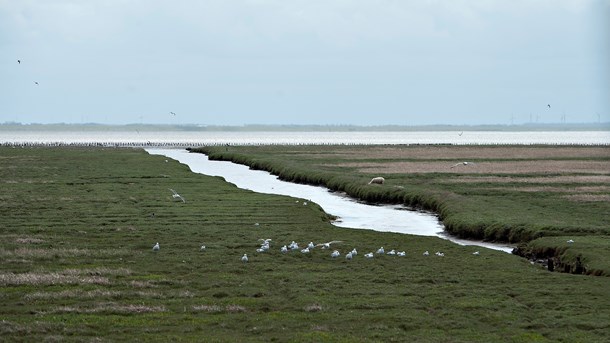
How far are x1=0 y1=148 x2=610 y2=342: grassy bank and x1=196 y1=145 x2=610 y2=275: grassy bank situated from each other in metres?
4.40

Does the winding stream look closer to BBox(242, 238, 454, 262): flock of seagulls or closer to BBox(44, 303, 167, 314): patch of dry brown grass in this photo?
BBox(242, 238, 454, 262): flock of seagulls

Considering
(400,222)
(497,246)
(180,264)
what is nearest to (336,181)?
(400,222)

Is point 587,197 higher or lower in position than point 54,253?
higher

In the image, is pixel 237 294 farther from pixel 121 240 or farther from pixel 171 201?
pixel 171 201

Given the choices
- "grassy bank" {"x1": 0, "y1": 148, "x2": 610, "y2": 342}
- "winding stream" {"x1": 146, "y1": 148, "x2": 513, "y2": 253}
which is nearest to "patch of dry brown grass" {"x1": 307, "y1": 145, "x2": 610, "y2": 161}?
"winding stream" {"x1": 146, "y1": 148, "x2": 513, "y2": 253}

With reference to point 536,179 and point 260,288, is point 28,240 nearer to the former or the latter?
point 260,288

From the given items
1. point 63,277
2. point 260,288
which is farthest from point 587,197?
point 63,277

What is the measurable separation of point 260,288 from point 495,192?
31.4m

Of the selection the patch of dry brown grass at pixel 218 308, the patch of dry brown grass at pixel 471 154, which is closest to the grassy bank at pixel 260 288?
the patch of dry brown grass at pixel 218 308

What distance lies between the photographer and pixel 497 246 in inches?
1356

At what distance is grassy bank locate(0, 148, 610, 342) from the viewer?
18.8m

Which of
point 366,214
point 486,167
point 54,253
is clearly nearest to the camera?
point 54,253

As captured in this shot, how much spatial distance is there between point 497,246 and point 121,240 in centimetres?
1417

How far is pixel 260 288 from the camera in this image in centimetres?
2319
